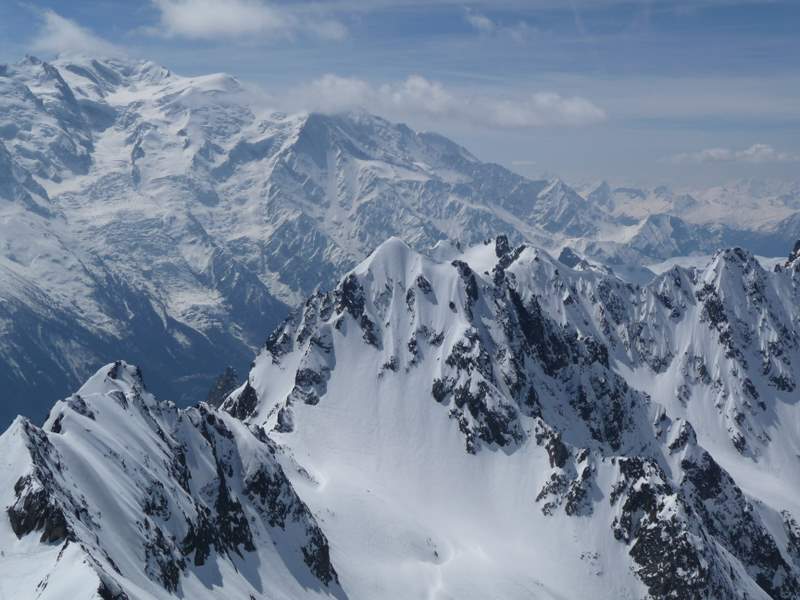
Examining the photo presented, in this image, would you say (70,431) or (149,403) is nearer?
(70,431)

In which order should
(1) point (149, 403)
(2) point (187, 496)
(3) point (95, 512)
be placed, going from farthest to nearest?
(1) point (149, 403), (2) point (187, 496), (3) point (95, 512)

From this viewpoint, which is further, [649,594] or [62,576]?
[649,594]

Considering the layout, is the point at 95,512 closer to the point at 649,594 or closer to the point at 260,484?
the point at 260,484

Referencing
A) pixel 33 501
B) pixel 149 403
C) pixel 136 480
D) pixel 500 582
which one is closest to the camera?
pixel 33 501

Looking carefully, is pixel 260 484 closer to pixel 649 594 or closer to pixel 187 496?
pixel 187 496

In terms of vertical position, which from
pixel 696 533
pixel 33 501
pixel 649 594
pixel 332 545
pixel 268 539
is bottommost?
pixel 33 501

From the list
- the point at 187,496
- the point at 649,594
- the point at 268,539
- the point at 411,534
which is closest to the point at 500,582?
the point at 411,534

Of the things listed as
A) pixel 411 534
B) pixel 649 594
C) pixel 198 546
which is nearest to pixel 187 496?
pixel 198 546

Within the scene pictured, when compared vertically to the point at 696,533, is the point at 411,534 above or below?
below

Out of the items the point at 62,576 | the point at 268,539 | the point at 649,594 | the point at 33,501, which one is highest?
the point at 649,594

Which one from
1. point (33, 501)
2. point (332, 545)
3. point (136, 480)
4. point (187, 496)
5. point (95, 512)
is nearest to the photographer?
point (33, 501)
